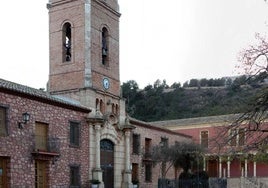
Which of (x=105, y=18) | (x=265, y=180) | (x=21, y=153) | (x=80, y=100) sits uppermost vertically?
(x=105, y=18)

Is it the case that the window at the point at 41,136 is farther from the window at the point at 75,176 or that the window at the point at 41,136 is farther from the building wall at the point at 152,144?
the building wall at the point at 152,144

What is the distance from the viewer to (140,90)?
70750 mm

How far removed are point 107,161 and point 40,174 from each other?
688 centimetres

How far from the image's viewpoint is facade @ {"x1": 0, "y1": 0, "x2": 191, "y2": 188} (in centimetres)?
2334

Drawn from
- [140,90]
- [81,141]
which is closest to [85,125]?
[81,141]

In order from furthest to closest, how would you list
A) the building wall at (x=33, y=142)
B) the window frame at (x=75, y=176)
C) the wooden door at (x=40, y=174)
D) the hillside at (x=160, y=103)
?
the hillside at (x=160, y=103) → the window frame at (x=75, y=176) → the wooden door at (x=40, y=174) → the building wall at (x=33, y=142)

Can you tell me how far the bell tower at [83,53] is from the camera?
3003 cm

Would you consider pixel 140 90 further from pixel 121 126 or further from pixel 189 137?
pixel 121 126

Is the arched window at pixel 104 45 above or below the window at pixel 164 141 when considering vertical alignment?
above

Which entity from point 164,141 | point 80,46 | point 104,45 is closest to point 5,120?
point 80,46

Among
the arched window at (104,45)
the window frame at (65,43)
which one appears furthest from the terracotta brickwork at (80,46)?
the arched window at (104,45)

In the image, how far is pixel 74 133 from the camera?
91.5 ft

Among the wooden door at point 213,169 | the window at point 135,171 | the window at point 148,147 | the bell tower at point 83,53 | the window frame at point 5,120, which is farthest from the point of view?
the wooden door at point 213,169

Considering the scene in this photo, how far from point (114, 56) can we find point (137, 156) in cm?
723
